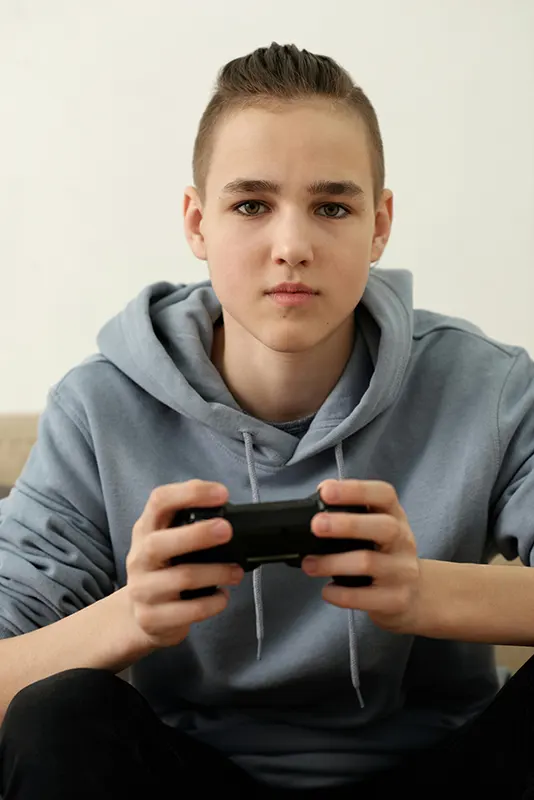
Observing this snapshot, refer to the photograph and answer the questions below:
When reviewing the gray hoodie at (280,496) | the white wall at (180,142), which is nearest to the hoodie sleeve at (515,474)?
the gray hoodie at (280,496)

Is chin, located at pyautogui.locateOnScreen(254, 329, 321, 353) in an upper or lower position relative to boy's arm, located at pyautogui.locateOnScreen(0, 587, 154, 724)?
upper

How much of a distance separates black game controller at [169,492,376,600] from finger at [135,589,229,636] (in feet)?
0.13

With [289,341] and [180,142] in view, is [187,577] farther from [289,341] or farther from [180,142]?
[180,142]

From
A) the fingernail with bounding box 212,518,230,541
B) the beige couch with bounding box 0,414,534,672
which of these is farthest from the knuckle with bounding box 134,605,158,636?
the beige couch with bounding box 0,414,534,672

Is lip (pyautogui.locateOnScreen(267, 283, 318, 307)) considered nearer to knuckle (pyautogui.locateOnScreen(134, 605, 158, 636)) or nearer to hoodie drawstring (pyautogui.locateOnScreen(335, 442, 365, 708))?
hoodie drawstring (pyautogui.locateOnScreen(335, 442, 365, 708))

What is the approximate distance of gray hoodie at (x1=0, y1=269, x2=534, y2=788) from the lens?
3.35 ft

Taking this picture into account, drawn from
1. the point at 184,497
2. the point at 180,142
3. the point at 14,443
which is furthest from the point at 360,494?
the point at 180,142

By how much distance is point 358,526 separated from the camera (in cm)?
76

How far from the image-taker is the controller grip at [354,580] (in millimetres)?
815

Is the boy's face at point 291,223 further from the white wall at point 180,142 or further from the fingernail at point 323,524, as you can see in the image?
the white wall at point 180,142

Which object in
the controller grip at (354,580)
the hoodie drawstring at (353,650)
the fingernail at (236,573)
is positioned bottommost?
the hoodie drawstring at (353,650)

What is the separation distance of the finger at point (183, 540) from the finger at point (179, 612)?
0.14ft

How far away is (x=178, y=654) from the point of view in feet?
3.52

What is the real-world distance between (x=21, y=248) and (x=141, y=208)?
23 centimetres
